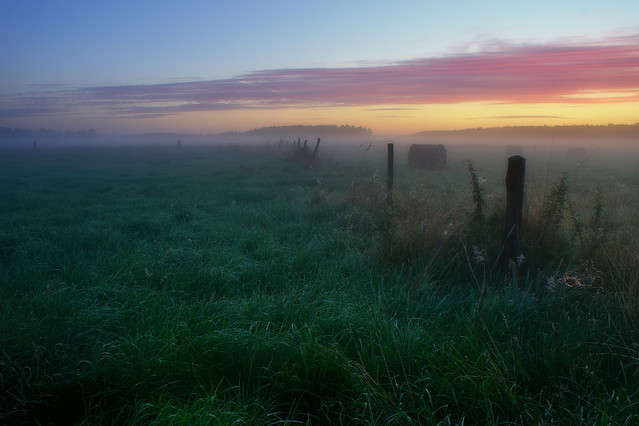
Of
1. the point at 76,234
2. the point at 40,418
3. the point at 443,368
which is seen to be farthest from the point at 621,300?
the point at 76,234

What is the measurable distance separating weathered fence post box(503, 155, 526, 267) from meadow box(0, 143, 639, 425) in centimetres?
19

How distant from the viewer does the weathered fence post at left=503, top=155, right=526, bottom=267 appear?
4.64 meters

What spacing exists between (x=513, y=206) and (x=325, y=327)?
2.73 meters

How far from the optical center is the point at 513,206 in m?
4.74

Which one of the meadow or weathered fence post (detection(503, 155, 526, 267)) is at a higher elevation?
weathered fence post (detection(503, 155, 526, 267))

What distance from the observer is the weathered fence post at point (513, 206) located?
15.2 ft

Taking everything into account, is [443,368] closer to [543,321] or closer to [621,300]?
[543,321]

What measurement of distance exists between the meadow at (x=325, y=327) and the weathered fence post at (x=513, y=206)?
195mm

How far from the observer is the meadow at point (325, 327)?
8.24 feet

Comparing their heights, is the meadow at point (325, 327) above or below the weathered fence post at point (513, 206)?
below

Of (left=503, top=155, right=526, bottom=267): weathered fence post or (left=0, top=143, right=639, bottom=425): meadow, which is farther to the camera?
(left=503, top=155, right=526, bottom=267): weathered fence post

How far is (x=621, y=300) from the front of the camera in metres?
3.64

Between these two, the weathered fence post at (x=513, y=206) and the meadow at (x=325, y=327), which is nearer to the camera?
the meadow at (x=325, y=327)

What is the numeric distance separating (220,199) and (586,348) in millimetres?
9245
